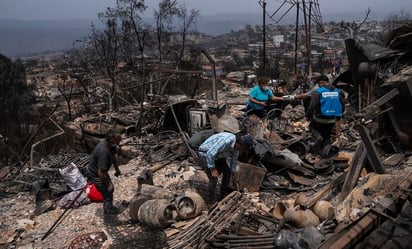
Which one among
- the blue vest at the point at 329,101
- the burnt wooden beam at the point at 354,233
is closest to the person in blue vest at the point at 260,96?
the blue vest at the point at 329,101

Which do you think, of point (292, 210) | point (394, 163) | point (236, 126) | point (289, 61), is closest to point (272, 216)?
point (292, 210)

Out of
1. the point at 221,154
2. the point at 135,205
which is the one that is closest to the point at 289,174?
the point at 221,154

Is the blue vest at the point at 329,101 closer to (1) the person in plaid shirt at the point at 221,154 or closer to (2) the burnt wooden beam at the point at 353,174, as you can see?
(2) the burnt wooden beam at the point at 353,174

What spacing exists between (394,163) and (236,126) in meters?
3.80

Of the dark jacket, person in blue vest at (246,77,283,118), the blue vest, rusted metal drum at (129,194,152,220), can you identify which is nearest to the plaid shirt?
rusted metal drum at (129,194,152,220)

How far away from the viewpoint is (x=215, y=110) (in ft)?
30.8

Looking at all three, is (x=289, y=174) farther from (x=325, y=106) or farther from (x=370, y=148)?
(x=370, y=148)

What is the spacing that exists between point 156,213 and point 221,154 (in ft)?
4.11

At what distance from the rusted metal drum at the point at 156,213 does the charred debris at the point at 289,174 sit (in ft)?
0.05

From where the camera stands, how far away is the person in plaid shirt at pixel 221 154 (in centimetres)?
548

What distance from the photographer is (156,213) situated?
5613 mm

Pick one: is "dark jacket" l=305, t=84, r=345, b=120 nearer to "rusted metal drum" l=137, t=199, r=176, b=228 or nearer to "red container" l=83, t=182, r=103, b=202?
"rusted metal drum" l=137, t=199, r=176, b=228

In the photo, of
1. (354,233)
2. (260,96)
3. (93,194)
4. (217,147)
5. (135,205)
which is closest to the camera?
(354,233)

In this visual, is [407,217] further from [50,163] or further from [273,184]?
[50,163]
